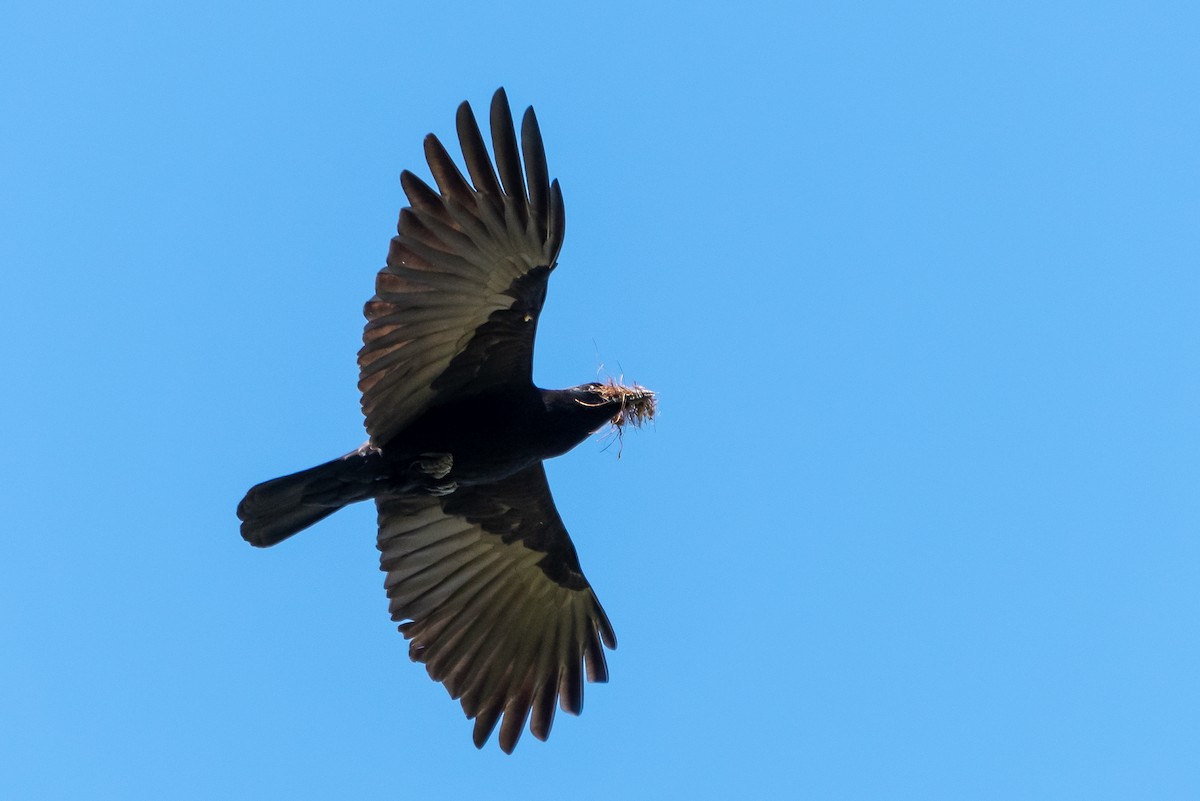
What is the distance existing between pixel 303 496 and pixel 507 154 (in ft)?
8.72

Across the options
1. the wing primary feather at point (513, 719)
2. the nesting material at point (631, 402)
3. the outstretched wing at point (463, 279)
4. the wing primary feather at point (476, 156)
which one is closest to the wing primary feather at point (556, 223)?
the outstretched wing at point (463, 279)

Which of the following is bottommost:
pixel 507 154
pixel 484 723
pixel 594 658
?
pixel 484 723

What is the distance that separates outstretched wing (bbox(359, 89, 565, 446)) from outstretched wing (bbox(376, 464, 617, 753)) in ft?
3.68

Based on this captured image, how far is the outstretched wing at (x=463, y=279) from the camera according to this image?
32.0 feet

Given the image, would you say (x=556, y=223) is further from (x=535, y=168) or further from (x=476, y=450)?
(x=476, y=450)

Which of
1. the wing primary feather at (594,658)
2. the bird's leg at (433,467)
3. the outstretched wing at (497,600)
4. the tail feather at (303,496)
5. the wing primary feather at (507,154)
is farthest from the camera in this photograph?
the wing primary feather at (594,658)

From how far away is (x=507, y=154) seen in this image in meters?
9.72

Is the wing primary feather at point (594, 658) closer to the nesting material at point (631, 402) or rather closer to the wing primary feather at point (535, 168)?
the nesting material at point (631, 402)

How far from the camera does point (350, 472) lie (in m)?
10.5

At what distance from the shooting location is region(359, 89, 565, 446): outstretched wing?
9766 millimetres

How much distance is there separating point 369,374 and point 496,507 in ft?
5.67

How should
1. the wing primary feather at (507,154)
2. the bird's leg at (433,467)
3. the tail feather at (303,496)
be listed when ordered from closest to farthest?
the wing primary feather at (507,154) → the tail feather at (303,496) → the bird's leg at (433,467)

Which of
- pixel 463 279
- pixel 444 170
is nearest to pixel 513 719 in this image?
pixel 463 279

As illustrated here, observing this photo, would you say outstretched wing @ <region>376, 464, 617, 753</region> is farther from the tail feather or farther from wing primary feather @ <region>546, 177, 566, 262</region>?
wing primary feather @ <region>546, 177, 566, 262</region>
